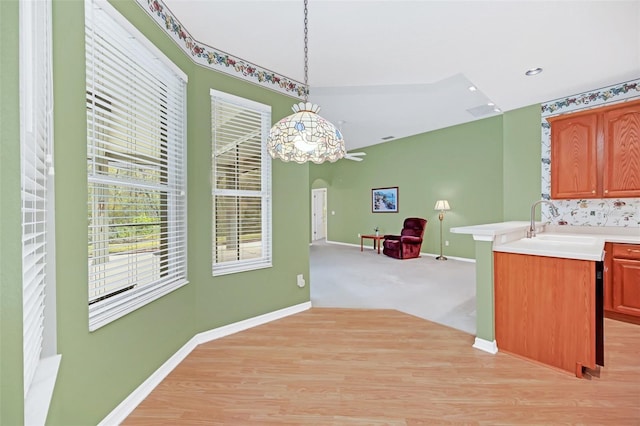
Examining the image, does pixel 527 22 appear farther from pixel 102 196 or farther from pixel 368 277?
pixel 368 277

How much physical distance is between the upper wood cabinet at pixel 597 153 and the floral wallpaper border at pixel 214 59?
125 inches

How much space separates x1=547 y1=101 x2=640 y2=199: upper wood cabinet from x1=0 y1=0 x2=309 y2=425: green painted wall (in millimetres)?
3092

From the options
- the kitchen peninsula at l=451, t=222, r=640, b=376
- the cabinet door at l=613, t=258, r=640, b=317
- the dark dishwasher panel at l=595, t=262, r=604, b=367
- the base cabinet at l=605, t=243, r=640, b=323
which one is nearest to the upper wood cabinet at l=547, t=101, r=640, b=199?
the base cabinet at l=605, t=243, r=640, b=323

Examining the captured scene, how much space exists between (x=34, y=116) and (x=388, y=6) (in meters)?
2.11

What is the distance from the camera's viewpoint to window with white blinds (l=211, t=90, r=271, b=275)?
268 centimetres

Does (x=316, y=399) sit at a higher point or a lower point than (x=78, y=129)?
lower

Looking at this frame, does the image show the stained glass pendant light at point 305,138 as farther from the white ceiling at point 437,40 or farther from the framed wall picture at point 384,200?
the framed wall picture at point 384,200

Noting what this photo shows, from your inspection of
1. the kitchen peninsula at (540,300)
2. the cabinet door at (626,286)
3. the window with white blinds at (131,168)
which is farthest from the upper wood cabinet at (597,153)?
the window with white blinds at (131,168)

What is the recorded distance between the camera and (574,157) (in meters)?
3.36

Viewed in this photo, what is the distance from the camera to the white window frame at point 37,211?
33.8 inches

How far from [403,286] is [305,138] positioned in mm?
3500

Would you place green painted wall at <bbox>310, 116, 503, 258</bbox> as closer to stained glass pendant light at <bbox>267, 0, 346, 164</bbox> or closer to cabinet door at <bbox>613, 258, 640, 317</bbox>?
cabinet door at <bbox>613, 258, 640, 317</bbox>

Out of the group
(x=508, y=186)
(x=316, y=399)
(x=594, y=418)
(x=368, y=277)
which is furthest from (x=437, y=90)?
(x=316, y=399)

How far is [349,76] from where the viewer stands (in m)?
3.08
